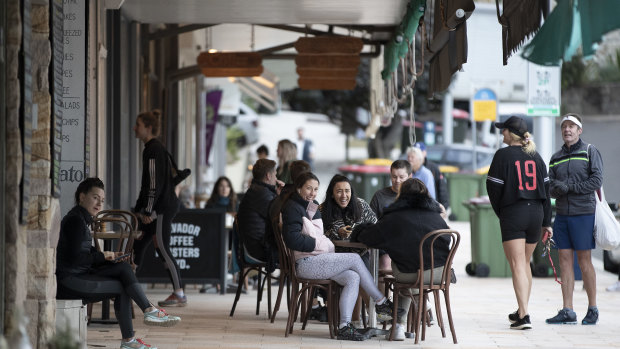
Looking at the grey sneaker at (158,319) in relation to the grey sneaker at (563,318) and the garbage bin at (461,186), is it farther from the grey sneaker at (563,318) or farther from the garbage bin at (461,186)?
the garbage bin at (461,186)

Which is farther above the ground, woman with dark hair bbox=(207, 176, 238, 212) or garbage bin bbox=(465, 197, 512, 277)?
woman with dark hair bbox=(207, 176, 238, 212)


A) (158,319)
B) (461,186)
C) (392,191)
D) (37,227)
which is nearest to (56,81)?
(37,227)

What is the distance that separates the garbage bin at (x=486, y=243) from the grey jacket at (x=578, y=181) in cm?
430

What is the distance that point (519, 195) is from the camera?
8.88 m

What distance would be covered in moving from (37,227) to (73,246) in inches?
24.7

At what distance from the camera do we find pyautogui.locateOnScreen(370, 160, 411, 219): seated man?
9602 millimetres

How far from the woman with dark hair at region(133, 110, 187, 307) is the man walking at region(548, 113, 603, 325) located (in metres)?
3.42

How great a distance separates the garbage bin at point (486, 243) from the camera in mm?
13836

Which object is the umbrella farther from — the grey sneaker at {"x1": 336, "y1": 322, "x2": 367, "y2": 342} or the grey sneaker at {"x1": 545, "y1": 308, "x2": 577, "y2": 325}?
the grey sneaker at {"x1": 545, "y1": 308, "x2": 577, "y2": 325}

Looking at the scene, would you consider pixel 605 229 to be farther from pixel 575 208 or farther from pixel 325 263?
pixel 325 263

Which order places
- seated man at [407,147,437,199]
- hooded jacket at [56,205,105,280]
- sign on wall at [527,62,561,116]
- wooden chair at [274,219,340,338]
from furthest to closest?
sign on wall at [527,62,561,116], seated man at [407,147,437,199], wooden chair at [274,219,340,338], hooded jacket at [56,205,105,280]

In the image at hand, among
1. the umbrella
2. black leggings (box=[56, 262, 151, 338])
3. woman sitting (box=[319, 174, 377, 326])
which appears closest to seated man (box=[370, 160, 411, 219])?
woman sitting (box=[319, 174, 377, 326])

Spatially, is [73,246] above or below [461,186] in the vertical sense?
below

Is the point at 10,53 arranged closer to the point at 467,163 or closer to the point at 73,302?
the point at 73,302
